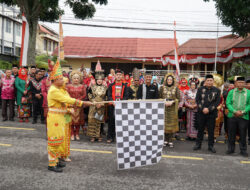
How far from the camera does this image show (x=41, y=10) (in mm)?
13148

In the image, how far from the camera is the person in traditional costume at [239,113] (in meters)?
6.02

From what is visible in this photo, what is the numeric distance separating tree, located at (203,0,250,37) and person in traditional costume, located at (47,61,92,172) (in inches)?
308

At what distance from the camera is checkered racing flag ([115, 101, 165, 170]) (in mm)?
4281

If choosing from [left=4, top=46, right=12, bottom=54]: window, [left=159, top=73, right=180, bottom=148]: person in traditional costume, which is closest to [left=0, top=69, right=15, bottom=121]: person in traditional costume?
[left=159, top=73, right=180, bottom=148]: person in traditional costume

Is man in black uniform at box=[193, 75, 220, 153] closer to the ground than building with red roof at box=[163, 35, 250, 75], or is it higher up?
closer to the ground

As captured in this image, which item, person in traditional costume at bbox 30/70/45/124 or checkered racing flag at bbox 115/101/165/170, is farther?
person in traditional costume at bbox 30/70/45/124

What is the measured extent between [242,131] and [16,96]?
26.2 feet

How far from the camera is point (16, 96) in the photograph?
9.28 metres

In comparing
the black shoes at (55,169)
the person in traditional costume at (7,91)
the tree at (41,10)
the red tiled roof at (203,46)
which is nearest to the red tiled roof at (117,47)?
the red tiled roof at (203,46)

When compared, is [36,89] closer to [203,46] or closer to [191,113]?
[191,113]

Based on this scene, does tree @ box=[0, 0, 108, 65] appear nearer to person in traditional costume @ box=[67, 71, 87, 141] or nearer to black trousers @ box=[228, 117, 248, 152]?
person in traditional costume @ box=[67, 71, 87, 141]

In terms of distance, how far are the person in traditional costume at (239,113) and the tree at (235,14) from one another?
4.43 m

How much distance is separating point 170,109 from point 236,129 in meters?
1.78

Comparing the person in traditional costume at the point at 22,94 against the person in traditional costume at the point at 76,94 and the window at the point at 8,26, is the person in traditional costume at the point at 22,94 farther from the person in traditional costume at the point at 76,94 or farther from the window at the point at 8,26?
the window at the point at 8,26
